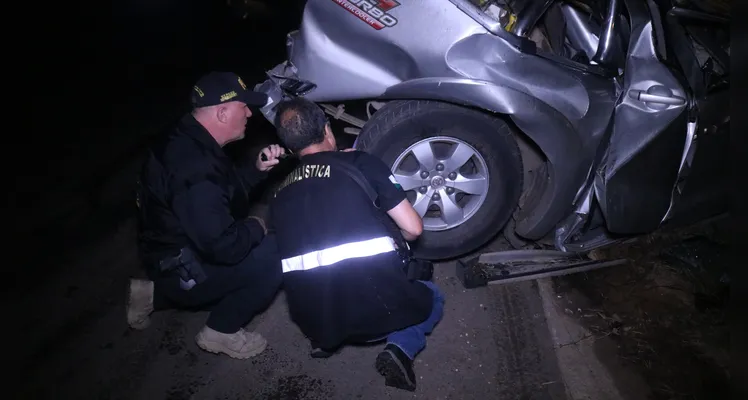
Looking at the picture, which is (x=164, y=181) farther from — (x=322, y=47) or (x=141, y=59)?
(x=141, y=59)

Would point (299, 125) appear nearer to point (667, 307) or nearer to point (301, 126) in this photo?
point (301, 126)

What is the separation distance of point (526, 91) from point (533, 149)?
61cm

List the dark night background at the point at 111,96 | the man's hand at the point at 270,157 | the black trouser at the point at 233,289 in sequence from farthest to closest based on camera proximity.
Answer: the dark night background at the point at 111,96 → the man's hand at the point at 270,157 → the black trouser at the point at 233,289

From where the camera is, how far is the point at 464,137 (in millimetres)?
3246

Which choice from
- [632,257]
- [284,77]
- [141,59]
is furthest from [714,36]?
[141,59]

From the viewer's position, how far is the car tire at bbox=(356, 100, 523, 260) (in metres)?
3.19

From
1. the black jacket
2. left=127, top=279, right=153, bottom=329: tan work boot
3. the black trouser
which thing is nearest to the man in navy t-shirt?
the black jacket

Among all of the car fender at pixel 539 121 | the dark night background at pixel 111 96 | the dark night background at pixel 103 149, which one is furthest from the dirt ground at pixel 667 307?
the dark night background at pixel 111 96

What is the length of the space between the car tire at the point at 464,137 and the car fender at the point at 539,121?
9 cm

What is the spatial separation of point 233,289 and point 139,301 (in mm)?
726

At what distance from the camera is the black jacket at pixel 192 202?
277 cm

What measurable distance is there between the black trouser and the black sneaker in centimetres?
91

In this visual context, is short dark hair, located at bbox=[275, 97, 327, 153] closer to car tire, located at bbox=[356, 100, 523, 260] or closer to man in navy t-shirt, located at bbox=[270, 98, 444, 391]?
man in navy t-shirt, located at bbox=[270, 98, 444, 391]

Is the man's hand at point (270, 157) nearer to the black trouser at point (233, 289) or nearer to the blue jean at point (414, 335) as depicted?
the black trouser at point (233, 289)
